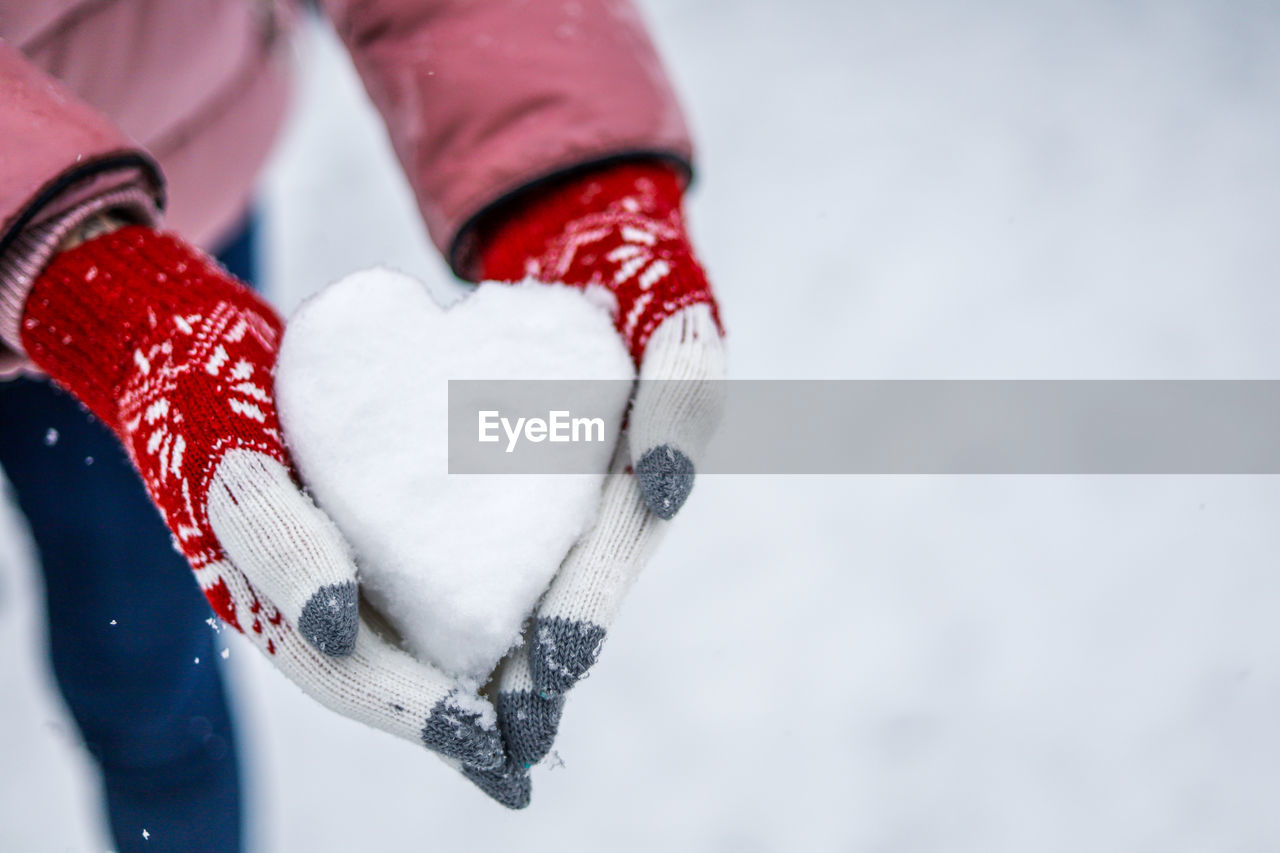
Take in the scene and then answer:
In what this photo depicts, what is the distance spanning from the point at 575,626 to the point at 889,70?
5.62ft

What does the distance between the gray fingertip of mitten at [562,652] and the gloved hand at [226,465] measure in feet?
0.15

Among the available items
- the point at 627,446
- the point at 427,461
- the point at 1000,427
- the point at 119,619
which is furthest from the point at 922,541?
the point at 119,619

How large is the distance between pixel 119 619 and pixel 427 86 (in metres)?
0.58

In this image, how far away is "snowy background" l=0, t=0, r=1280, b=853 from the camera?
119cm

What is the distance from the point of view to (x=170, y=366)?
59cm

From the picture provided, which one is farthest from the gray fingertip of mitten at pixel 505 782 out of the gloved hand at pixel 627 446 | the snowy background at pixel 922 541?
the snowy background at pixel 922 541

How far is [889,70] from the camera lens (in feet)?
6.34

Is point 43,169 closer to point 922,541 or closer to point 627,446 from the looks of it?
point 627,446

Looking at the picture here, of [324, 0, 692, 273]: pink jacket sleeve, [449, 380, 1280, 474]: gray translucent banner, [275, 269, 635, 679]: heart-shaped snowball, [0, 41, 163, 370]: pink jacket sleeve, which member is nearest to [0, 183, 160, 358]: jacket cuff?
[0, 41, 163, 370]: pink jacket sleeve

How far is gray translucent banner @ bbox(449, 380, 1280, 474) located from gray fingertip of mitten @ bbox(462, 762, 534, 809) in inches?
31.0

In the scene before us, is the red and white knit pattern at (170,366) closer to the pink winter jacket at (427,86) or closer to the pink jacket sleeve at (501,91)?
the pink winter jacket at (427,86)

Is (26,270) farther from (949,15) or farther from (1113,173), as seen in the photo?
(949,15)

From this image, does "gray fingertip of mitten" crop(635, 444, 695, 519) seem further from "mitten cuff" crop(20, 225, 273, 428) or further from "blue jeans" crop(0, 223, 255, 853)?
"blue jeans" crop(0, 223, 255, 853)

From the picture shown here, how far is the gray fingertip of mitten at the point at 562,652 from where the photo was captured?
0.59 m
